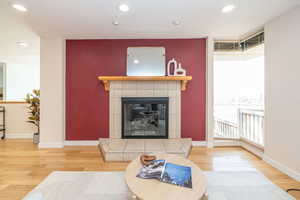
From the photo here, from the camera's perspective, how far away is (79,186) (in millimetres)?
1983

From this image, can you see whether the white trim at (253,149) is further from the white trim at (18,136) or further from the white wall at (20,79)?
the white wall at (20,79)

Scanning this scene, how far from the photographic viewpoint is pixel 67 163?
8.82 ft

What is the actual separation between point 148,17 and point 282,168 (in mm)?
3028

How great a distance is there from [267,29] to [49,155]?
442 centimetres

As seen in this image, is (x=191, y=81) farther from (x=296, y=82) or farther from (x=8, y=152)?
(x=8, y=152)

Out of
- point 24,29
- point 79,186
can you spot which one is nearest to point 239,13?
point 79,186

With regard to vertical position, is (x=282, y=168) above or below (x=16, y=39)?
below

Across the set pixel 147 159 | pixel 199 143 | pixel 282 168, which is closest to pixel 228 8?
pixel 147 159

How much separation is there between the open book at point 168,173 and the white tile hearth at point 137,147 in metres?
1.27

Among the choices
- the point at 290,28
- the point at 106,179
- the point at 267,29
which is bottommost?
the point at 106,179

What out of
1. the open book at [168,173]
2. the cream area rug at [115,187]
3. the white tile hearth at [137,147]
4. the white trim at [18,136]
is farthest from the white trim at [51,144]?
the open book at [168,173]

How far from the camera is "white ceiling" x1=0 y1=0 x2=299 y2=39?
2.25 meters

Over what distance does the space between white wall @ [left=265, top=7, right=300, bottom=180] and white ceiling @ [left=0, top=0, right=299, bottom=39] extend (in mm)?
258

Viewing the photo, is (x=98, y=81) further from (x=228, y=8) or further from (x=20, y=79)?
(x=20, y=79)
